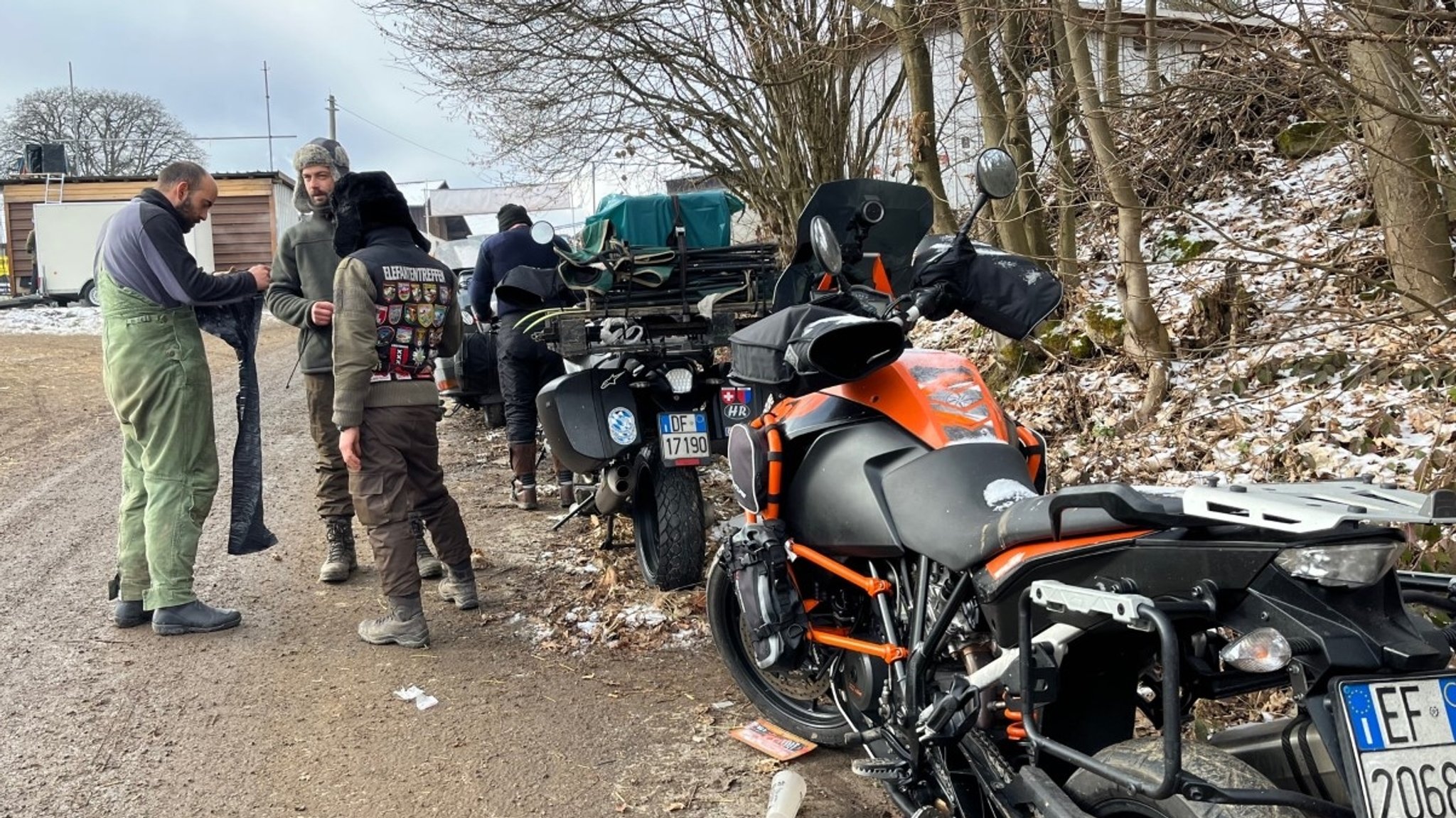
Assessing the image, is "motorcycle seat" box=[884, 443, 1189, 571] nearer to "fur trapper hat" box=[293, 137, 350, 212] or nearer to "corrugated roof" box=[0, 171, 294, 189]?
"fur trapper hat" box=[293, 137, 350, 212]

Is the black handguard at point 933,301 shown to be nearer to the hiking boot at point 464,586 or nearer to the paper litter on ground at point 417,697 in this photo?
the paper litter on ground at point 417,697

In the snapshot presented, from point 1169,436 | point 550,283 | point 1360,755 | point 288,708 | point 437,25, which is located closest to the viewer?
point 1360,755

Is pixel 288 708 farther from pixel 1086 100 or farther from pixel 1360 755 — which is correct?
pixel 1086 100

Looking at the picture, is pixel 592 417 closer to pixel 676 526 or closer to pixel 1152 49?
pixel 676 526

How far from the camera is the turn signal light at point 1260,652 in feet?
6.17

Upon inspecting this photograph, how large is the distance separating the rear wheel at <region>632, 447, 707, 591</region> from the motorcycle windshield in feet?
6.17

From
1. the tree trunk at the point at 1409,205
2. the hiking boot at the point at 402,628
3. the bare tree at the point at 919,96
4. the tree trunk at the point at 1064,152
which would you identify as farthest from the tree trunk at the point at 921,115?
the hiking boot at the point at 402,628

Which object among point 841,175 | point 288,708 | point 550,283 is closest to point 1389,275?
point 550,283

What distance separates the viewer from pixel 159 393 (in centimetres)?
490

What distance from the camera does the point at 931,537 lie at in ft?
8.69

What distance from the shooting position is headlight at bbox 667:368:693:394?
5.48 metres

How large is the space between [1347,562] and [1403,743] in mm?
287

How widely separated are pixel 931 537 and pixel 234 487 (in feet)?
12.7

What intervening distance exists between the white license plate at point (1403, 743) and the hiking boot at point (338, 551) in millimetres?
4853
